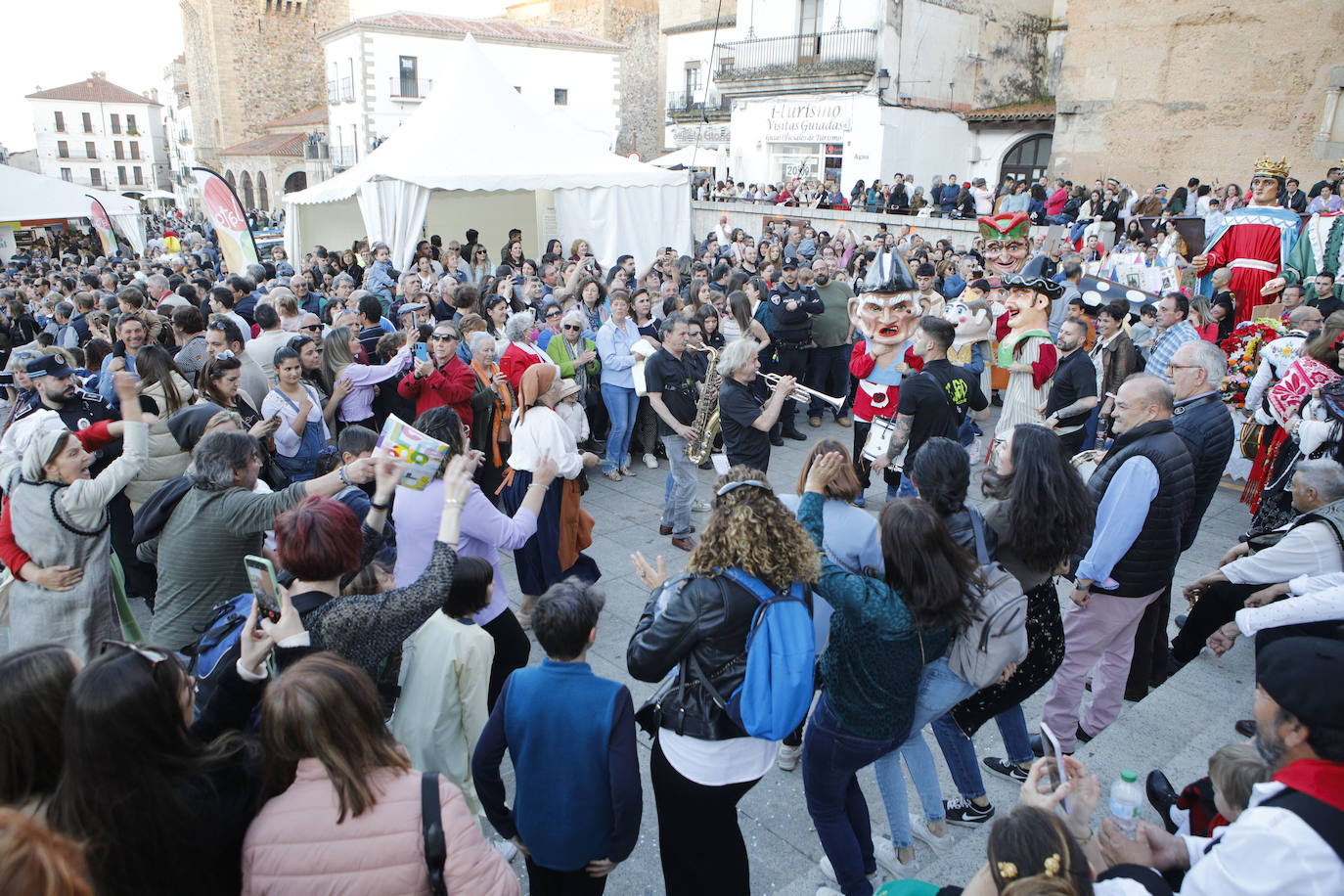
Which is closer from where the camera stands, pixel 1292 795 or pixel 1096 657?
pixel 1292 795

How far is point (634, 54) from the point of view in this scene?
1534 inches

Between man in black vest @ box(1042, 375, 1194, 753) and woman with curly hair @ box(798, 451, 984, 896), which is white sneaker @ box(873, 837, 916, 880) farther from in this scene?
man in black vest @ box(1042, 375, 1194, 753)

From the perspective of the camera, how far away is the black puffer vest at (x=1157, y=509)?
3389 millimetres

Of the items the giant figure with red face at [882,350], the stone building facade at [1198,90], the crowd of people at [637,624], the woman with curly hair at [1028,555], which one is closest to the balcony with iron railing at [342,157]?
the stone building facade at [1198,90]

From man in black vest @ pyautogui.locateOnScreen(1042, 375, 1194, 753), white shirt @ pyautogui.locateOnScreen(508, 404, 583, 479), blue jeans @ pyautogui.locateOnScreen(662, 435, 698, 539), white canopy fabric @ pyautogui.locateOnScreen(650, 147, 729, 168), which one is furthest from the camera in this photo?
white canopy fabric @ pyautogui.locateOnScreen(650, 147, 729, 168)

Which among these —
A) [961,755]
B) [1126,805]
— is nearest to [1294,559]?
[961,755]

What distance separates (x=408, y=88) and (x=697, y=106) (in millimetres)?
13458

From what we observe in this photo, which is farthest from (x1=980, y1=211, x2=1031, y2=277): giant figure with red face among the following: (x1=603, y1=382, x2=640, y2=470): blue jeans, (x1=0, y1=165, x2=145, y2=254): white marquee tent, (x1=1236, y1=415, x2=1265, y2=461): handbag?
(x1=0, y1=165, x2=145, y2=254): white marquee tent

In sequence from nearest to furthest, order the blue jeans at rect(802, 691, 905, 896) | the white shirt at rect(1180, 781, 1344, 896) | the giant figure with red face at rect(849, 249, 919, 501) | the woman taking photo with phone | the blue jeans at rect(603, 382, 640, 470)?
the white shirt at rect(1180, 781, 1344, 896) < the blue jeans at rect(802, 691, 905, 896) < the woman taking photo with phone < the giant figure with red face at rect(849, 249, 919, 501) < the blue jeans at rect(603, 382, 640, 470)

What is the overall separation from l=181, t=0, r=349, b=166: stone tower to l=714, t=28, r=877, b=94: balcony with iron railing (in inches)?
1061

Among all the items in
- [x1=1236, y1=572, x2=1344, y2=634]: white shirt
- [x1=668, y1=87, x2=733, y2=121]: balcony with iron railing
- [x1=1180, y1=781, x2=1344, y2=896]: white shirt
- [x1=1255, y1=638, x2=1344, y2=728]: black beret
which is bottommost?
[x1=1236, y1=572, x2=1344, y2=634]: white shirt

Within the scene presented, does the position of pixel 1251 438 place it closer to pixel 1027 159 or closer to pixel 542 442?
pixel 542 442

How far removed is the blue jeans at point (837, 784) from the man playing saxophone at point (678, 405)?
2999mm

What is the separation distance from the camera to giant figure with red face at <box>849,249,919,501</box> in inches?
224
